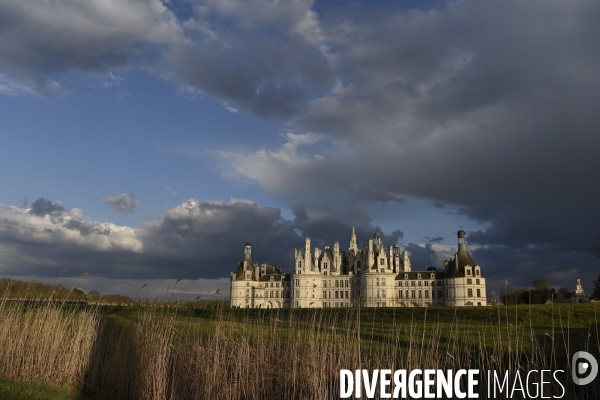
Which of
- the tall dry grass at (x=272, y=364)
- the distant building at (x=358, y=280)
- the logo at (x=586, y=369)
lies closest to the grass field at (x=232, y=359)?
the tall dry grass at (x=272, y=364)

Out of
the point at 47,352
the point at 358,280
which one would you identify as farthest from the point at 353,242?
the point at 47,352

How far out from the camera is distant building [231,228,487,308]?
78312 mm

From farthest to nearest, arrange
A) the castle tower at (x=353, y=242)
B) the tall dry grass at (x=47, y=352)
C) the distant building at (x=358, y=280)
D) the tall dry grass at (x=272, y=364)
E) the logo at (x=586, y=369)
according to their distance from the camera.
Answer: the castle tower at (x=353, y=242), the distant building at (x=358, y=280), the tall dry grass at (x=47, y=352), the logo at (x=586, y=369), the tall dry grass at (x=272, y=364)

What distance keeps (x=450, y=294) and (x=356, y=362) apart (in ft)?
239

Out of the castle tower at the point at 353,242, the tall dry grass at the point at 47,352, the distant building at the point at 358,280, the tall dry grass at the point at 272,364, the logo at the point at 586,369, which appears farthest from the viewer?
the castle tower at the point at 353,242

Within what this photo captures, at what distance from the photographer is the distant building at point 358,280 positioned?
78.3 metres

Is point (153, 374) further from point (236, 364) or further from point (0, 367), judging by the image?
point (0, 367)

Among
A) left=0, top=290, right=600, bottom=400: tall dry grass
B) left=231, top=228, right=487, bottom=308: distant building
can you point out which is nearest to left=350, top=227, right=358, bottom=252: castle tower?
left=231, top=228, right=487, bottom=308: distant building

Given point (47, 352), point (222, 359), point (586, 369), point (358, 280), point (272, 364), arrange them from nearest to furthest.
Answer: point (586, 369) → point (272, 364) → point (222, 359) → point (47, 352) → point (358, 280)

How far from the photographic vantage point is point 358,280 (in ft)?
286

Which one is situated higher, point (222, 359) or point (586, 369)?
point (586, 369)

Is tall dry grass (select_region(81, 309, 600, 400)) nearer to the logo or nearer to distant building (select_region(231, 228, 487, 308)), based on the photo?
the logo

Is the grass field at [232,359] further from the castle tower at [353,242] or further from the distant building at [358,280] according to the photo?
the castle tower at [353,242]

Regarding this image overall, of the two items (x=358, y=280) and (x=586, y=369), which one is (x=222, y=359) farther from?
(x=358, y=280)
